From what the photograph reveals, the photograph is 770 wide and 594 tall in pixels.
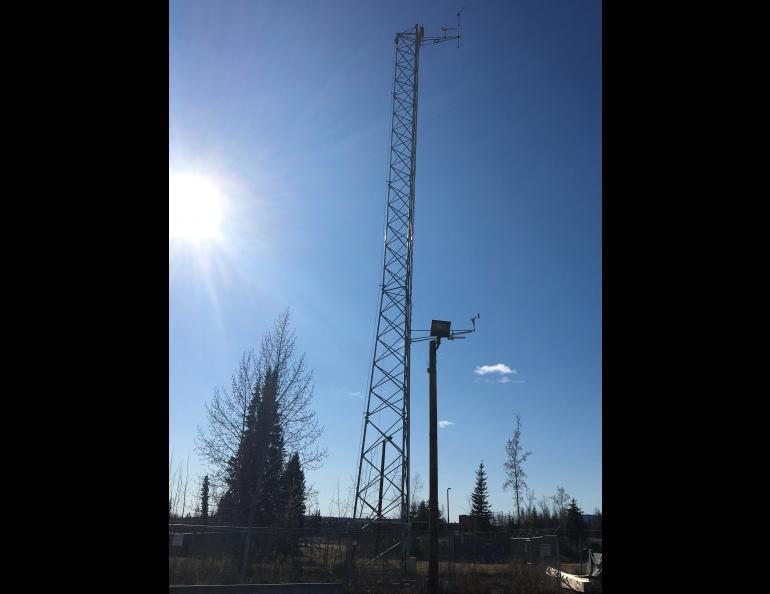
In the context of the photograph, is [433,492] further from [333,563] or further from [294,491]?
[294,491]

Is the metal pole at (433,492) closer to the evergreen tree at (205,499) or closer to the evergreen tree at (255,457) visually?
the evergreen tree at (255,457)

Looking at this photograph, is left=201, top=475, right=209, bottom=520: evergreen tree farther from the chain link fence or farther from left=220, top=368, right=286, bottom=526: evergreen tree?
the chain link fence

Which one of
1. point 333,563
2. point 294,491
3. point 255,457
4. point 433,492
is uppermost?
point 255,457

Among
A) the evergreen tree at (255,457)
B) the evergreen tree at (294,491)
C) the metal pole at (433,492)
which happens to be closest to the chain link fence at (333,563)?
the metal pole at (433,492)

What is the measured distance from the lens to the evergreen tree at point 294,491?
1911 centimetres

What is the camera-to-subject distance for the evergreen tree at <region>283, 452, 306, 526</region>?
1911 centimetres

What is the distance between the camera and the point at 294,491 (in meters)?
19.0

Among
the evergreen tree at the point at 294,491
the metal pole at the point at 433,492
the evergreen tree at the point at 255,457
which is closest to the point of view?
the metal pole at the point at 433,492

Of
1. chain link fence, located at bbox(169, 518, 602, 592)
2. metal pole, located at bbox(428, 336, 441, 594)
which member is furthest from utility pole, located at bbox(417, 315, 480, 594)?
chain link fence, located at bbox(169, 518, 602, 592)

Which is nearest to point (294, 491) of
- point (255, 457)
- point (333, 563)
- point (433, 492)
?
point (255, 457)

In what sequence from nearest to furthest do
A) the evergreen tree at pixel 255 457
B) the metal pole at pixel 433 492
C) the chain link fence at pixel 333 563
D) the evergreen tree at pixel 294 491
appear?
the metal pole at pixel 433 492 < the chain link fence at pixel 333 563 < the evergreen tree at pixel 255 457 < the evergreen tree at pixel 294 491
